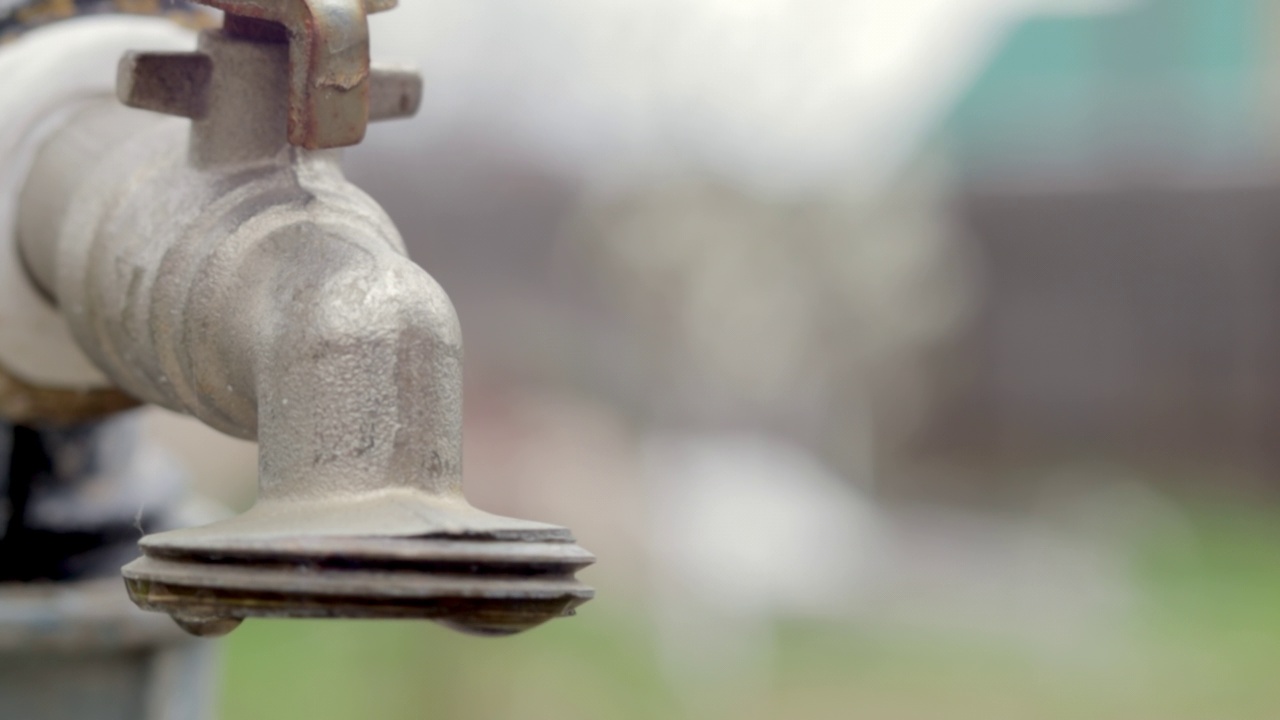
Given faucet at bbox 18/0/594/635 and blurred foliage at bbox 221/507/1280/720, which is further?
blurred foliage at bbox 221/507/1280/720

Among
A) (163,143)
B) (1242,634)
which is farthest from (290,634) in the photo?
(1242,634)

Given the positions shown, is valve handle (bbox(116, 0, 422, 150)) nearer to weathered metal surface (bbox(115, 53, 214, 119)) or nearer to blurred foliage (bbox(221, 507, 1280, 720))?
weathered metal surface (bbox(115, 53, 214, 119))

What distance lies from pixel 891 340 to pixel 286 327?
21.7 feet

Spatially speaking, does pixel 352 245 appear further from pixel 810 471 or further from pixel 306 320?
pixel 810 471

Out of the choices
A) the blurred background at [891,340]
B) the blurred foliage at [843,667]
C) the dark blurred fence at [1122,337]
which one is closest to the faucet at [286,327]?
the blurred foliage at [843,667]

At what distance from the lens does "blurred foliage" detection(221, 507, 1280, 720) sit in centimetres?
301

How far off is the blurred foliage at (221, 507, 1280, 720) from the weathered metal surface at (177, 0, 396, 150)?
2.41 metres

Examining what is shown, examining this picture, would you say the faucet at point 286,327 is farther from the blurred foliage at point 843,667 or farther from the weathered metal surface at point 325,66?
the blurred foliage at point 843,667

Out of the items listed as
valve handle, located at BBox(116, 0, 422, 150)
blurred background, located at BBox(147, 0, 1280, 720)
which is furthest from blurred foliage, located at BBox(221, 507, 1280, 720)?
valve handle, located at BBox(116, 0, 422, 150)

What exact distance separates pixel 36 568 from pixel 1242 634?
5.07m

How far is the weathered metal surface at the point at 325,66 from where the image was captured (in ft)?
1.82

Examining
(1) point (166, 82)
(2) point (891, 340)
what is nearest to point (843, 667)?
(2) point (891, 340)

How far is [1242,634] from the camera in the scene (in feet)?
17.6

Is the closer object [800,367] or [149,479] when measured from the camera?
[149,479]
